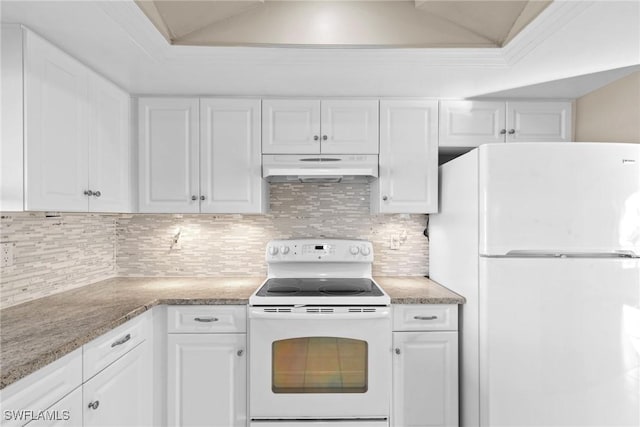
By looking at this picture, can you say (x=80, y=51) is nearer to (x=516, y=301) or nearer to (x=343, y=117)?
(x=343, y=117)

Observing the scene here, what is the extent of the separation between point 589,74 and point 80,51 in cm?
Answer: 261

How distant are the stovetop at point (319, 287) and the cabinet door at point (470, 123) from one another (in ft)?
3.48

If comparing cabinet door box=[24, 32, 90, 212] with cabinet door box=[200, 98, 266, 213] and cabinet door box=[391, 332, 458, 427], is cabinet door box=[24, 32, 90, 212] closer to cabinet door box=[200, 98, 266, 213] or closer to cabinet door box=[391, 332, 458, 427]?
cabinet door box=[200, 98, 266, 213]

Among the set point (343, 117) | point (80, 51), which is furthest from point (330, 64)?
point (80, 51)

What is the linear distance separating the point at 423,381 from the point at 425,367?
0.25 ft

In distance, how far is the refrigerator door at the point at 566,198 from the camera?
166 centimetres

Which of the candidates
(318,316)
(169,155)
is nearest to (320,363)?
(318,316)

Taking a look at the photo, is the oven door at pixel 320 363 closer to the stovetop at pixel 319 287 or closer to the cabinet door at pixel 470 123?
the stovetop at pixel 319 287

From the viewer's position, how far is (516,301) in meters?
1.70

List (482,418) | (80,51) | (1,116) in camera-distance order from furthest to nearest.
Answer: (482,418) → (80,51) → (1,116)

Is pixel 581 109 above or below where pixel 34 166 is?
above

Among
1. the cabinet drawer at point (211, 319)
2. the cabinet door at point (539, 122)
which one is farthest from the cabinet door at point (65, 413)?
the cabinet door at point (539, 122)

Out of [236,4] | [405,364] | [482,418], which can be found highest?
[236,4]

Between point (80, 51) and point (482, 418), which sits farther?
point (482, 418)
